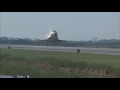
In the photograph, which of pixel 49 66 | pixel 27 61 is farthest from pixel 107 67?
pixel 27 61

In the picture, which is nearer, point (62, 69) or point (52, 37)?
point (62, 69)

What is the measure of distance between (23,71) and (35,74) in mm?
1165

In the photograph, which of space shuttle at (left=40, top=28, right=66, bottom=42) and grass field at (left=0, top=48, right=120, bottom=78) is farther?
space shuttle at (left=40, top=28, right=66, bottom=42)

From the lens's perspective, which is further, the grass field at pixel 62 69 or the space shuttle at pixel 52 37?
the space shuttle at pixel 52 37

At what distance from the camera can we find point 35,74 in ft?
45.3
